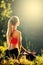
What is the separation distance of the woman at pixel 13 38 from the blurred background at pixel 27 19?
0.04 metres

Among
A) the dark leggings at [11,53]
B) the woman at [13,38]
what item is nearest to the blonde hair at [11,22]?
the woman at [13,38]

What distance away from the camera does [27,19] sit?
2.01 m

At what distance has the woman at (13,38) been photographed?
1.94 m

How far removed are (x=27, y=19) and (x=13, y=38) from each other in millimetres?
235

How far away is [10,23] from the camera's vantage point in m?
1.98

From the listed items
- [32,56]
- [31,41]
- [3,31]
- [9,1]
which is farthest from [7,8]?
[32,56]

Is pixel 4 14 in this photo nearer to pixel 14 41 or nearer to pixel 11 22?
pixel 11 22

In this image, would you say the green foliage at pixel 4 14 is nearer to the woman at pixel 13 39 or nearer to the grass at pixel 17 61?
the woman at pixel 13 39

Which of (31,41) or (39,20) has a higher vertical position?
(39,20)

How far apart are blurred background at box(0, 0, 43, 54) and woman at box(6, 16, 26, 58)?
0.11ft

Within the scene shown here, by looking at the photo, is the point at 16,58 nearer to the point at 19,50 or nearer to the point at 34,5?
the point at 19,50

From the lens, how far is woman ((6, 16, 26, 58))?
1.94m

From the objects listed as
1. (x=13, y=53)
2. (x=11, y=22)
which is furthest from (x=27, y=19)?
(x=13, y=53)

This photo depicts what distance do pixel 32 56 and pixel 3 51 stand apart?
0.28 meters
